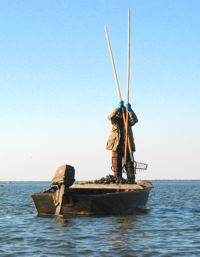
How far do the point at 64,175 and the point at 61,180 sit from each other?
9.2 inches

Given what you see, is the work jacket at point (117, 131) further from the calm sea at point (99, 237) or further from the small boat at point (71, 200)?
the calm sea at point (99, 237)

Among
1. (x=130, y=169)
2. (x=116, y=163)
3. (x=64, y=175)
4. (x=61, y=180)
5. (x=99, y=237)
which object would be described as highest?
(x=116, y=163)

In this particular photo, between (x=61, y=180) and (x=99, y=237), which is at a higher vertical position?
(x=61, y=180)

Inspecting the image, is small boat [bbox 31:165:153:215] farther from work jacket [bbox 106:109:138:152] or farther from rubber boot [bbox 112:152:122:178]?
work jacket [bbox 106:109:138:152]

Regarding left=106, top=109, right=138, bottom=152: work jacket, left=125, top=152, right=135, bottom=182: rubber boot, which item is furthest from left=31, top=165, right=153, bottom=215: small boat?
left=106, top=109, right=138, bottom=152: work jacket

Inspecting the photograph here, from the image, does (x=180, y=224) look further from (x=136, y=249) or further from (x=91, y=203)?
(x=136, y=249)

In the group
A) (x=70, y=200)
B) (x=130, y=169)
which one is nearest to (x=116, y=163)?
(x=130, y=169)

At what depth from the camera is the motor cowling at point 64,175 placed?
525 inches

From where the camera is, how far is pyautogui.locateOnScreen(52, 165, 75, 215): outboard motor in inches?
516

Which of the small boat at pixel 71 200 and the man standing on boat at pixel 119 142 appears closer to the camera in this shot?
the small boat at pixel 71 200

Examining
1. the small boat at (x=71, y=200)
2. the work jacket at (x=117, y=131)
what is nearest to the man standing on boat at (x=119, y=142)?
the work jacket at (x=117, y=131)

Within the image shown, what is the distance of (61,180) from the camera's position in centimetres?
1332

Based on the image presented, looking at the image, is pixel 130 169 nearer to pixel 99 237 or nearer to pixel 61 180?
pixel 61 180

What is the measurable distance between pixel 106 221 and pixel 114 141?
7771 mm
